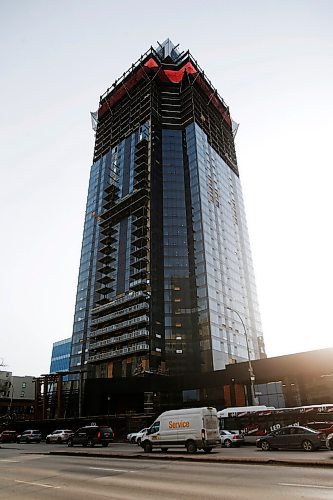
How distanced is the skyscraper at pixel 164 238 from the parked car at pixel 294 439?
4150cm

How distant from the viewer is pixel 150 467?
51.1 feet

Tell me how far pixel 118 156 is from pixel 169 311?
48373mm

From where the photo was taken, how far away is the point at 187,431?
72.6 feet

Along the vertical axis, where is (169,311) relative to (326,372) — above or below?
above

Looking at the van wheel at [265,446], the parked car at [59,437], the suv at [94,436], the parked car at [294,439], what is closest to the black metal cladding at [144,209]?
the parked car at [59,437]

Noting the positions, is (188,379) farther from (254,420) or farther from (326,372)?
(254,420)

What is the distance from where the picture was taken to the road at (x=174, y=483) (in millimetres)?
9391

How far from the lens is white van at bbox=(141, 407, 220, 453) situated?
70.8 feet

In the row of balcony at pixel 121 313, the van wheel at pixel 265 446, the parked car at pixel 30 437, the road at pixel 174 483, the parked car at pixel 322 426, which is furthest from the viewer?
the row of balcony at pixel 121 313

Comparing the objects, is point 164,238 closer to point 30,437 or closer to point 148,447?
point 30,437

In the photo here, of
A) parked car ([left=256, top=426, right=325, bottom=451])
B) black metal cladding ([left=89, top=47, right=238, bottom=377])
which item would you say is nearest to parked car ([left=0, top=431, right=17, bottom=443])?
black metal cladding ([left=89, top=47, right=238, bottom=377])

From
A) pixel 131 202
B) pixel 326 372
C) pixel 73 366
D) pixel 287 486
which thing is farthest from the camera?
pixel 131 202

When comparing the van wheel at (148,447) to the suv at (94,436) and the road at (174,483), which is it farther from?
the suv at (94,436)

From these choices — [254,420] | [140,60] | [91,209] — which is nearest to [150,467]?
[254,420]
